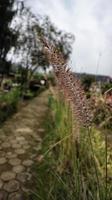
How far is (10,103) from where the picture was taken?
7.36m

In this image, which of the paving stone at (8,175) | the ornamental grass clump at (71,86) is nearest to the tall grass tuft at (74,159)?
the ornamental grass clump at (71,86)

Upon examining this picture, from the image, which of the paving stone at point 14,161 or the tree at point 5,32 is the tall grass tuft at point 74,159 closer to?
the paving stone at point 14,161

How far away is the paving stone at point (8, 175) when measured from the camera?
3448 mm

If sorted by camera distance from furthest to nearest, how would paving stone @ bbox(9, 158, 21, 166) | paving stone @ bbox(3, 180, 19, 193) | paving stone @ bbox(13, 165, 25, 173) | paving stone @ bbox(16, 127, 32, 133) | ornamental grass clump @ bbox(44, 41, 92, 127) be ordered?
paving stone @ bbox(16, 127, 32, 133) < paving stone @ bbox(9, 158, 21, 166) < paving stone @ bbox(13, 165, 25, 173) < paving stone @ bbox(3, 180, 19, 193) < ornamental grass clump @ bbox(44, 41, 92, 127)

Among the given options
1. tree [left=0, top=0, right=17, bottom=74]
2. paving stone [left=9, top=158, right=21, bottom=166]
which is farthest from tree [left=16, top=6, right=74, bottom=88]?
paving stone [left=9, top=158, right=21, bottom=166]

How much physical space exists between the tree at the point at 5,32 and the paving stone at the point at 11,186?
28.0ft

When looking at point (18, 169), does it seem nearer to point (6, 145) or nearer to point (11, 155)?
point (11, 155)

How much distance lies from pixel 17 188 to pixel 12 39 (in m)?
9.33

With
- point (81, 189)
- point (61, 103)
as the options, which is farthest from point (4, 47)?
point (81, 189)

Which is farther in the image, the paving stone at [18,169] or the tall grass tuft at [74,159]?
the paving stone at [18,169]

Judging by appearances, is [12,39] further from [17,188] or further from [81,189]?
[81,189]

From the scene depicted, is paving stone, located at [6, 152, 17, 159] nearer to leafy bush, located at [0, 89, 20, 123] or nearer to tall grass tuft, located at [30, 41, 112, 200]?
tall grass tuft, located at [30, 41, 112, 200]

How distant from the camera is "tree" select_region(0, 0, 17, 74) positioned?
35.9ft

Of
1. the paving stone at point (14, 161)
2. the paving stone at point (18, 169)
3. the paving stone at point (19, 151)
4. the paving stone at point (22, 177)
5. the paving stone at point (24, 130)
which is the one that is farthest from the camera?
the paving stone at point (24, 130)
